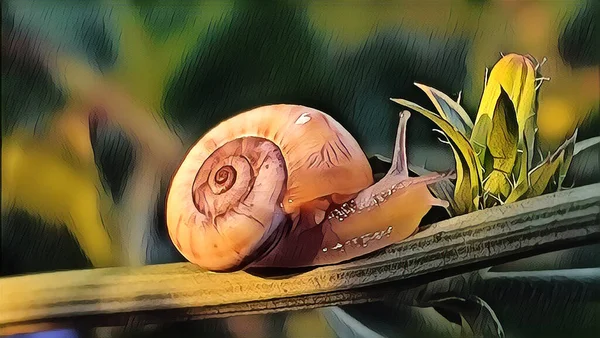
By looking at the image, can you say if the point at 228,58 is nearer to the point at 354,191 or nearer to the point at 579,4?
the point at 354,191

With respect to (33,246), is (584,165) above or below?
above

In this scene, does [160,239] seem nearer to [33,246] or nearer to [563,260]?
[33,246]

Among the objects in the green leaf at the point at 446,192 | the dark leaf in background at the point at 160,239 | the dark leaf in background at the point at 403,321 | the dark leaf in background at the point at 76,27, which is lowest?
the dark leaf in background at the point at 160,239

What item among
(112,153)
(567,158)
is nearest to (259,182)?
(112,153)

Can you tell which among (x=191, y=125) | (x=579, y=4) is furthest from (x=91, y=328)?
(x=579, y=4)

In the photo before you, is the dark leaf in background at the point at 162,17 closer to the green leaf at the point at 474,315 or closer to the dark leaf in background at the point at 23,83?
the dark leaf in background at the point at 23,83

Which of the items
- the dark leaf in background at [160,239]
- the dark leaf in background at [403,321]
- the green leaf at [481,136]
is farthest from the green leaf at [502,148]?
the dark leaf in background at [160,239]

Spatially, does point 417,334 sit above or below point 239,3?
below
